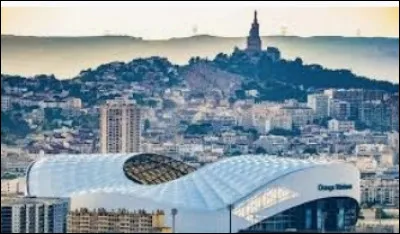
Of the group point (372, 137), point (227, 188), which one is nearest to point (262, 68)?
point (372, 137)

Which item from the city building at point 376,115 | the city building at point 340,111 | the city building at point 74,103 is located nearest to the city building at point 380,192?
the city building at point 376,115

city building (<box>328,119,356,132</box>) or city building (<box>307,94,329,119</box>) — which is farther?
city building (<box>307,94,329,119</box>)

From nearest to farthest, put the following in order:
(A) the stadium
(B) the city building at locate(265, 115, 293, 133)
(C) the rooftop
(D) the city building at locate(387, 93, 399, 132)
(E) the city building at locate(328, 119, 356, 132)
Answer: (A) the stadium < (C) the rooftop < (D) the city building at locate(387, 93, 399, 132) < (E) the city building at locate(328, 119, 356, 132) < (B) the city building at locate(265, 115, 293, 133)

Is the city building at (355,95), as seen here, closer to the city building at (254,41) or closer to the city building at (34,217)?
the city building at (254,41)

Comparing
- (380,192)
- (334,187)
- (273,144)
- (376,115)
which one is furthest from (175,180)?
(376,115)

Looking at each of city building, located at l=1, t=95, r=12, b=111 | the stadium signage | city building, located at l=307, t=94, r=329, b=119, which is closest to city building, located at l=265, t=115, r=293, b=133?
city building, located at l=307, t=94, r=329, b=119

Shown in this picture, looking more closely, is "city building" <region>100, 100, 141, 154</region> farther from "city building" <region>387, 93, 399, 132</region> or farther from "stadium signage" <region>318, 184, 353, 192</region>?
"stadium signage" <region>318, 184, 353, 192</region>

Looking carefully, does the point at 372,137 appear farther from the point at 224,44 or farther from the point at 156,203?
the point at 156,203

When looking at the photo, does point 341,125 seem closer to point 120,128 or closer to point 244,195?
point 120,128
